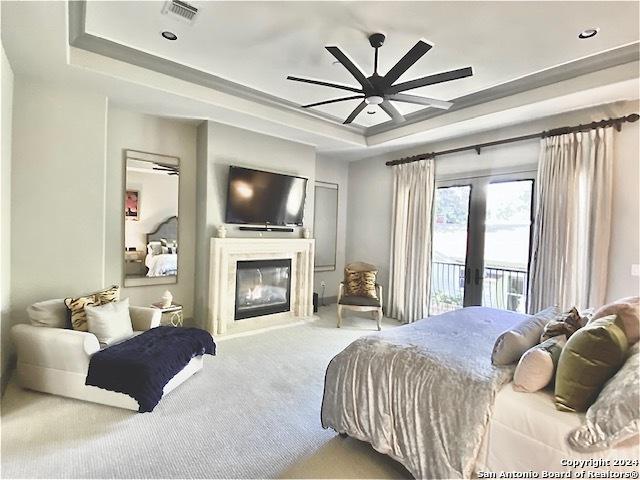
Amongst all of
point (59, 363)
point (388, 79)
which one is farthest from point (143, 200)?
point (388, 79)

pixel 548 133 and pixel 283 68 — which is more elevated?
pixel 283 68

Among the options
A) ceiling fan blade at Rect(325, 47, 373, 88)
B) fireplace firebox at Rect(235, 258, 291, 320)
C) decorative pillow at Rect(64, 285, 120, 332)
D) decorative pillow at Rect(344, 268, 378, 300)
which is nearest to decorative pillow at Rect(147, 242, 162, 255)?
fireplace firebox at Rect(235, 258, 291, 320)

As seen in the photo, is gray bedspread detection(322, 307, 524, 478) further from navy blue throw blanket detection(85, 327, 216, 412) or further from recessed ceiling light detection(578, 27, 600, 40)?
recessed ceiling light detection(578, 27, 600, 40)

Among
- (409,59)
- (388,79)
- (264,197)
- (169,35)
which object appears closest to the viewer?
(409,59)

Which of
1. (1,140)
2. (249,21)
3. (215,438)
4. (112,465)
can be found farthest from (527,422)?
(1,140)

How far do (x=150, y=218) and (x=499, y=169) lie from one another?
4803mm

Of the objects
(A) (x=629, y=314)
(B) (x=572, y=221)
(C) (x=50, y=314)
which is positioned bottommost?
(C) (x=50, y=314)

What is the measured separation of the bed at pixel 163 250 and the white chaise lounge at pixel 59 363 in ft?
5.48

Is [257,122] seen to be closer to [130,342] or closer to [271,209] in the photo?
[271,209]

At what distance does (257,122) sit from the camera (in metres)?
4.47

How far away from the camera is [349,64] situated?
2592 millimetres

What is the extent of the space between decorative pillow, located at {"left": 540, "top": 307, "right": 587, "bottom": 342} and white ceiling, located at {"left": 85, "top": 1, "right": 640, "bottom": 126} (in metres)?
2.23

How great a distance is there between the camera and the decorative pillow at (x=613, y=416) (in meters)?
1.31

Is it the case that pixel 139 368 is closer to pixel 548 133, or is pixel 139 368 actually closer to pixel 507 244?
pixel 507 244
